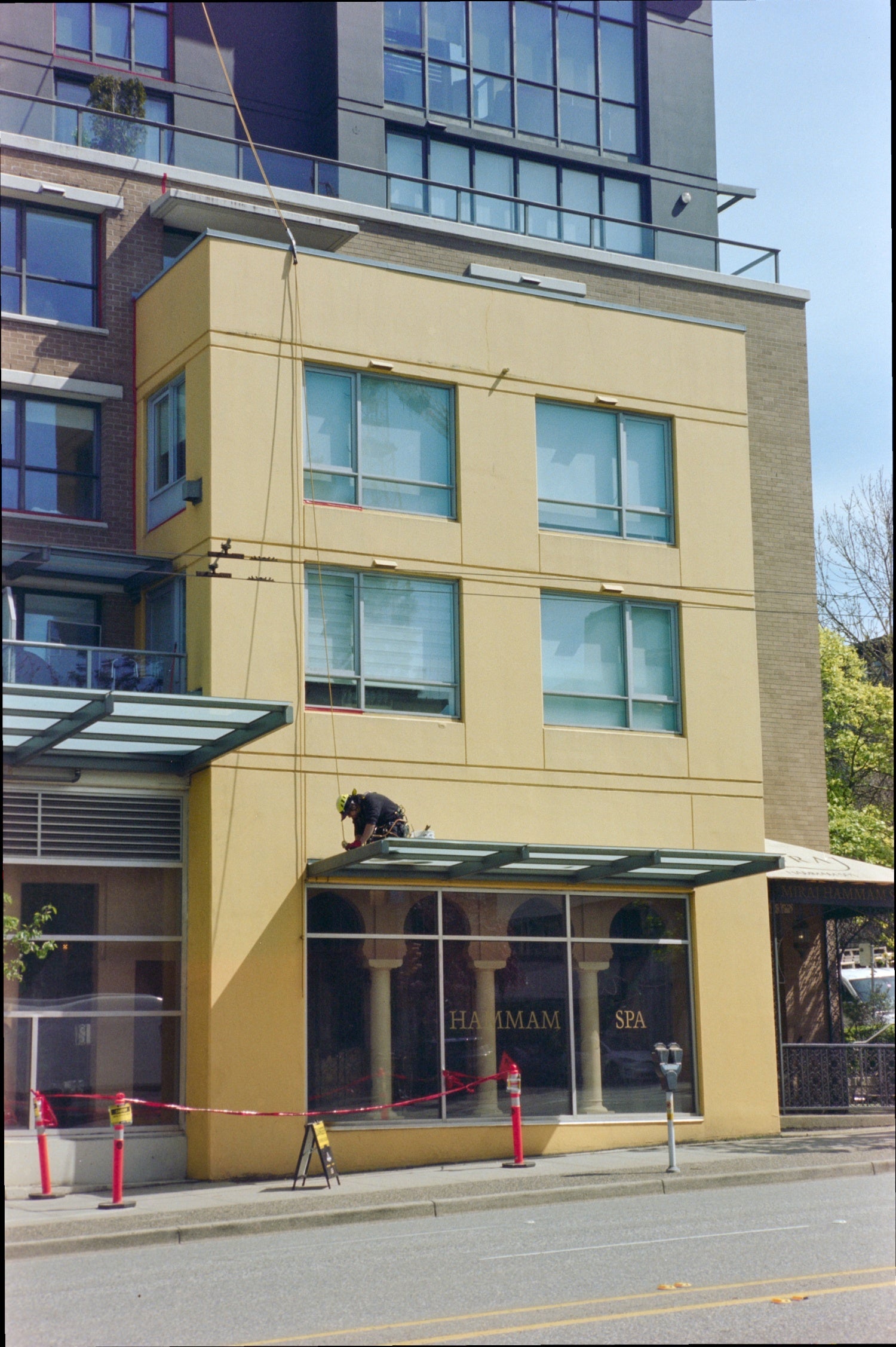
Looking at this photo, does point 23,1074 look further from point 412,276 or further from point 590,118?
point 590,118

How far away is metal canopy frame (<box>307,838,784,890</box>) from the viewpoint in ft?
56.7

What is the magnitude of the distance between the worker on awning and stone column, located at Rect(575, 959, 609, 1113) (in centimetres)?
371

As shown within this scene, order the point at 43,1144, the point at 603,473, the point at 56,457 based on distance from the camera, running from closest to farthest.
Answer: the point at 43,1144 < the point at 56,457 < the point at 603,473

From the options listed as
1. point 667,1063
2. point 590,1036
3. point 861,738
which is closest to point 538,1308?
point 861,738

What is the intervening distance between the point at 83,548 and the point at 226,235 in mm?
4494

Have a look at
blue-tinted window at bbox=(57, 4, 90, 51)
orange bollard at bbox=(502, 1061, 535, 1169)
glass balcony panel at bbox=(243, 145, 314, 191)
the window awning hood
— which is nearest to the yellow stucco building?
the window awning hood

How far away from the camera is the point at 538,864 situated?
62.7 ft

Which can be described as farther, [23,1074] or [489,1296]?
[23,1074]

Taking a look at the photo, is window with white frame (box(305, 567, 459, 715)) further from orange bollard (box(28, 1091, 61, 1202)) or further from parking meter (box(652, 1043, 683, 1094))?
orange bollard (box(28, 1091, 61, 1202))

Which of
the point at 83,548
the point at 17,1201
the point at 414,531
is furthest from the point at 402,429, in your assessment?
the point at 17,1201

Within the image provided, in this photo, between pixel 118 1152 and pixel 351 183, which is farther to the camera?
pixel 351 183

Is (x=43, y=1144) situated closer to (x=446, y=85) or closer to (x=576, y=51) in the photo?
(x=446, y=85)

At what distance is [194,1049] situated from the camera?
58.0ft

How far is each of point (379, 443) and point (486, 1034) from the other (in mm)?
7795
